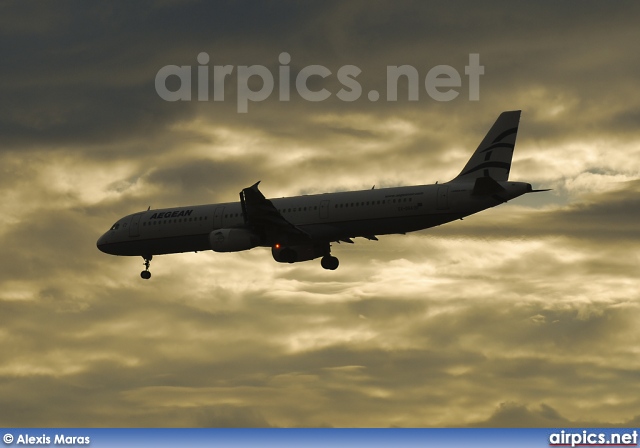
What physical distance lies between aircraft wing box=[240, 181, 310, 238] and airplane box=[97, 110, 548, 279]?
0.06m

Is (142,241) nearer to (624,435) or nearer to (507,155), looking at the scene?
(507,155)

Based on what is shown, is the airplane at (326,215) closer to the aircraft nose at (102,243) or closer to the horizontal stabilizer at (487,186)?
the horizontal stabilizer at (487,186)

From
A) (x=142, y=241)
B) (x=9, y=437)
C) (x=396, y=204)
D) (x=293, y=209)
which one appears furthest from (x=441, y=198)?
(x=9, y=437)

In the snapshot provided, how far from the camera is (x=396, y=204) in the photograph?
65688 millimetres

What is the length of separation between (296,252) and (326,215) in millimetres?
4545

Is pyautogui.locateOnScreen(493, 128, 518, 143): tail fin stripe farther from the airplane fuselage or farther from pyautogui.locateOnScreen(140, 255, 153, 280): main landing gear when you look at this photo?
pyautogui.locateOnScreen(140, 255, 153, 280): main landing gear

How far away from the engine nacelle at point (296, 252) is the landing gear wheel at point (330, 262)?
2.20ft

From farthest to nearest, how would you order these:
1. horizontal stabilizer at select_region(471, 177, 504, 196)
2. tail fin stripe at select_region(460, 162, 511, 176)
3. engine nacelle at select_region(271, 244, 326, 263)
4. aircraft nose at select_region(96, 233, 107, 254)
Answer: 1. aircraft nose at select_region(96, 233, 107, 254)
2. engine nacelle at select_region(271, 244, 326, 263)
3. tail fin stripe at select_region(460, 162, 511, 176)
4. horizontal stabilizer at select_region(471, 177, 504, 196)

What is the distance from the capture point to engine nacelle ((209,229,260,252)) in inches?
2699

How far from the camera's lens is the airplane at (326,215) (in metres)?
65.0

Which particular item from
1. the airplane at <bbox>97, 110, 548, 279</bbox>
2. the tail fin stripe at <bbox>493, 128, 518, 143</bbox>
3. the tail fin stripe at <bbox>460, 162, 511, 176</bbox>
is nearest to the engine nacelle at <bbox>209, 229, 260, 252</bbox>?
the airplane at <bbox>97, 110, 548, 279</bbox>

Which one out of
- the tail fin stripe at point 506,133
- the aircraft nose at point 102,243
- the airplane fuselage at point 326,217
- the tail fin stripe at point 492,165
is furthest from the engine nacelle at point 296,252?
the tail fin stripe at point 506,133

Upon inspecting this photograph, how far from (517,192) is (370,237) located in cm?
973

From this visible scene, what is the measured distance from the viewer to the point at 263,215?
6825cm
